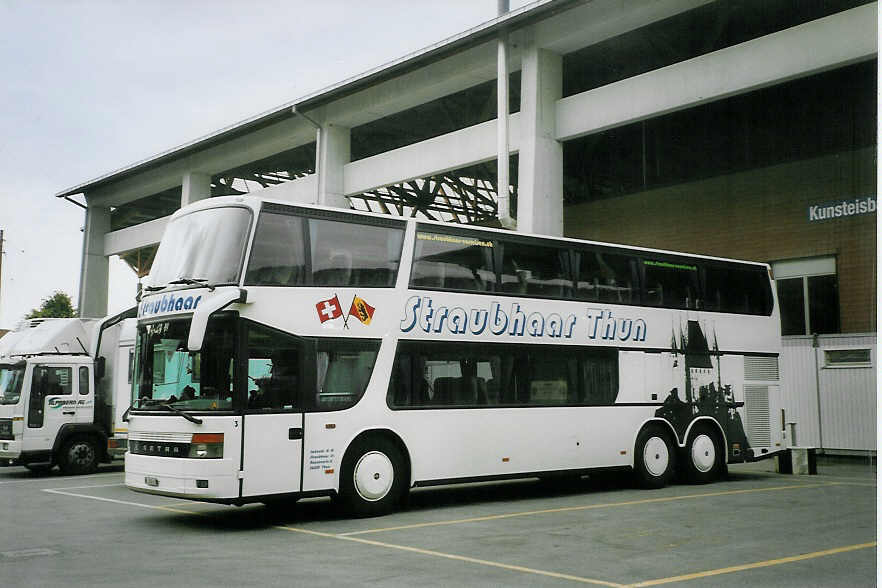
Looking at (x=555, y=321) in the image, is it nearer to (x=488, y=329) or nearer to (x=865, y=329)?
(x=488, y=329)

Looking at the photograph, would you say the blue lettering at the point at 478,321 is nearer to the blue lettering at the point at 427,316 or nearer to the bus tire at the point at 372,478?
the blue lettering at the point at 427,316

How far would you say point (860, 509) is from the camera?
40.3 ft

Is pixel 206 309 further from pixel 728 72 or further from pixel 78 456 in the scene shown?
pixel 728 72

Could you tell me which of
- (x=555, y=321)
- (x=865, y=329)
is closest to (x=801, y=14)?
(x=865, y=329)

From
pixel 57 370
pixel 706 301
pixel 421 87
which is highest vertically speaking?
pixel 421 87

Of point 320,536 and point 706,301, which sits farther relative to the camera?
point 706,301

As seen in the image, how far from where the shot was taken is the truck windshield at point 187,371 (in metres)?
10.9

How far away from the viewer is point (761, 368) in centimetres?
1700

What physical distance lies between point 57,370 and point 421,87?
9951 mm

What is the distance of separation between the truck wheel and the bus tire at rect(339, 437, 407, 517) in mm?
9646

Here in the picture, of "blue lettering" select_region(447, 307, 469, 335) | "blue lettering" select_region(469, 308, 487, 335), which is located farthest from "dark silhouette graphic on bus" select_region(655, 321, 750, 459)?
"blue lettering" select_region(447, 307, 469, 335)

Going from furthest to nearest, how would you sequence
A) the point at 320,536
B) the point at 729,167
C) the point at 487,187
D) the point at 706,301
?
the point at 487,187, the point at 729,167, the point at 706,301, the point at 320,536

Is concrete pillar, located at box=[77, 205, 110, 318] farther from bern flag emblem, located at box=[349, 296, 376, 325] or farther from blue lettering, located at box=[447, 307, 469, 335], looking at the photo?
bern flag emblem, located at box=[349, 296, 376, 325]

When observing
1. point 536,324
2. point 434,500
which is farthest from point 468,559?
point 536,324
